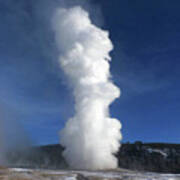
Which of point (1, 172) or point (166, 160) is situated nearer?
point (1, 172)

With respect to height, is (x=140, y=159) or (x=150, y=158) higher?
(x=150, y=158)

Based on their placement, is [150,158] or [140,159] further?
[150,158]

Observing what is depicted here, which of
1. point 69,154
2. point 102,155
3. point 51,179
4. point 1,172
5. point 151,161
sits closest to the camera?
point 51,179

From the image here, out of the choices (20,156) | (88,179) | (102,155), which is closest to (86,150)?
(102,155)

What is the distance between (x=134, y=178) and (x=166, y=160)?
110 metres

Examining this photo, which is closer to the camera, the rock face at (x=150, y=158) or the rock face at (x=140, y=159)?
the rock face at (x=140, y=159)

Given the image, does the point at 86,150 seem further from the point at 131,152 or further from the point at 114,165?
the point at 131,152

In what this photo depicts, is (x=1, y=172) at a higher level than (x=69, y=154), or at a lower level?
lower

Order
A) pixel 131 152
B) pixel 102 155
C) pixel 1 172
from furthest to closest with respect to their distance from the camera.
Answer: pixel 131 152 < pixel 102 155 < pixel 1 172

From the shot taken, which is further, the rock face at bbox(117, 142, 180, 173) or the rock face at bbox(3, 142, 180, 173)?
the rock face at bbox(117, 142, 180, 173)

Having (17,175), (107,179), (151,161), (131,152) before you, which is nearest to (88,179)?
(107,179)

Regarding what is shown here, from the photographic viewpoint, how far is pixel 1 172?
6625 cm

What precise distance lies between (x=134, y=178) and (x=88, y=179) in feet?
40.2

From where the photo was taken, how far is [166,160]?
166 m
